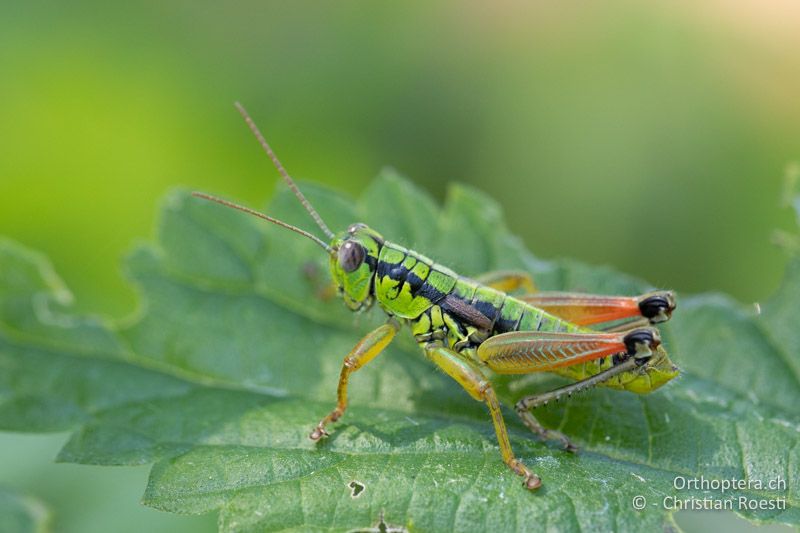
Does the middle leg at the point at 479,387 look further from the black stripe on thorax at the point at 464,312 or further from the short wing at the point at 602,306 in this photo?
the short wing at the point at 602,306

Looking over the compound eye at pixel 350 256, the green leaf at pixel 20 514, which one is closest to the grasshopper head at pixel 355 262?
the compound eye at pixel 350 256

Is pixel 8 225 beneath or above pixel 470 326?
above

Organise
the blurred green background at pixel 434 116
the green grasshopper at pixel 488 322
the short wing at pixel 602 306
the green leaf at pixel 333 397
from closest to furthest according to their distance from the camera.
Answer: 1. the green leaf at pixel 333 397
2. the green grasshopper at pixel 488 322
3. the short wing at pixel 602 306
4. the blurred green background at pixel 434 116

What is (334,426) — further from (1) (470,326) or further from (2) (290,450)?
(1) (470,326)

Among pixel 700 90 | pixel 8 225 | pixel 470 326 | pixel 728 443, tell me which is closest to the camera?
pixel 728 443

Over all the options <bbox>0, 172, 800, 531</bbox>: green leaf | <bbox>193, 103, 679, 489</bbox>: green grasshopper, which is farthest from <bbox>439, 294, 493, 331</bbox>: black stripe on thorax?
<bbox>0, 172, 800, 531</bbox>: green leaf

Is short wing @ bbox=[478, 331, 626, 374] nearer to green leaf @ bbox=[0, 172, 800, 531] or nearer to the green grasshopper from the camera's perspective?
the green grasshopper

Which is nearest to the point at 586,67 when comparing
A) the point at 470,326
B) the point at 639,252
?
the point at 639,252

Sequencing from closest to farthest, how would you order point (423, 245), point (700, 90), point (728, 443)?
point (728, 443) < point (423, 245) < point (700, 90)
